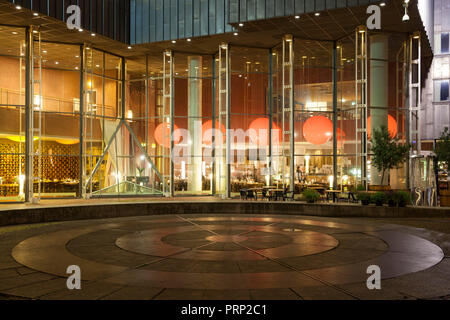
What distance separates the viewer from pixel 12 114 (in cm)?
2252

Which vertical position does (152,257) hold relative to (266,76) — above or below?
below

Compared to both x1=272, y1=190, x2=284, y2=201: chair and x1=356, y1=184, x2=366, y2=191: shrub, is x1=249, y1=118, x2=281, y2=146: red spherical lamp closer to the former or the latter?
x1=272, y1=190, x2=284, y2=201: chair

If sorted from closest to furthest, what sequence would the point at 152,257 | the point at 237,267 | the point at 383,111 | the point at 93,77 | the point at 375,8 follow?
the point at 237,267, the point at 152,257, the point at 375,8, the point at 383,111, the point at 93,77

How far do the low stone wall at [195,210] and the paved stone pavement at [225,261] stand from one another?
1855 millimetres

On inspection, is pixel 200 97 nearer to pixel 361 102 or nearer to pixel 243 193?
pixel 243 193

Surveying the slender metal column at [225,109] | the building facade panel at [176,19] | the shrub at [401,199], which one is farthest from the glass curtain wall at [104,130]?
the shrub at [401,199]

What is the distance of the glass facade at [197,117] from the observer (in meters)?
24.1

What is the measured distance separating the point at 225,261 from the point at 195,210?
34.7 ft

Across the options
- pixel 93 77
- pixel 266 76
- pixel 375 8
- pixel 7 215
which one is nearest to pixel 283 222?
pixel 7 215

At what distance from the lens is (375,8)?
786 inches

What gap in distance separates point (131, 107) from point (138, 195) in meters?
Result: 6.62

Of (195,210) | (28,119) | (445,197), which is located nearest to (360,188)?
(445,197)

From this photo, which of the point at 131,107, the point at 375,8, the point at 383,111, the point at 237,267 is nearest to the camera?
the point at 237,267

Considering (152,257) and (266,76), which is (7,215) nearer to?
(152,257)
